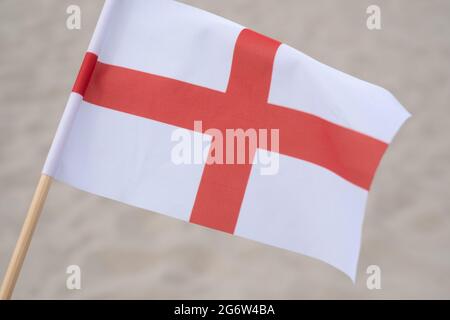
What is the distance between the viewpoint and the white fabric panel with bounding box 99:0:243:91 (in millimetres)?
1253

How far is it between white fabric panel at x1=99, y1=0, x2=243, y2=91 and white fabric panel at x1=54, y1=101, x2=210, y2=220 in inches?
4.0

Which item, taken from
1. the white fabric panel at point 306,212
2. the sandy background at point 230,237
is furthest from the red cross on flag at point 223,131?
the sandy background at point 230,237

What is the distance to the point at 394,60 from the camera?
2.84m

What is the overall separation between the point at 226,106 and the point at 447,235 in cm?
124

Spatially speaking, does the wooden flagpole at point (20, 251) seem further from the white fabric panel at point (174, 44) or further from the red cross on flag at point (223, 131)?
the white fabric panel at point (174, 44)

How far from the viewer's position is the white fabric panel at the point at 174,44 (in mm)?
1253

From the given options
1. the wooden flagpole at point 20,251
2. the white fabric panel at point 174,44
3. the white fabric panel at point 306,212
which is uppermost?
the white fabric panel at point 174,44

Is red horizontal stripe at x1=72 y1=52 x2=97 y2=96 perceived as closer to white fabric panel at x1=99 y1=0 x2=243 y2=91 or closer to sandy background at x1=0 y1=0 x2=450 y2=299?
white fabric panel at x1=99 y1=0 x2=243 y2=91

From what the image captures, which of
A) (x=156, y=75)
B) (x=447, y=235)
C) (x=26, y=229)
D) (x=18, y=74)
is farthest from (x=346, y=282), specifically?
(x=18, y=74)

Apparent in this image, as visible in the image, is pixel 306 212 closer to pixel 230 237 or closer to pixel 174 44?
pixel 174 44

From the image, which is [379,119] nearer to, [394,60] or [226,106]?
[226,106]

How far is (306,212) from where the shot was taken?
118 centimetres

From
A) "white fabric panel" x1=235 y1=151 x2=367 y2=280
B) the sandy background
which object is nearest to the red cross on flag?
"white fabric panel" x1=235 y1=151 x2=367 y2=280

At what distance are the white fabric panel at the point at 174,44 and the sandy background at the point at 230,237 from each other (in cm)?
90
